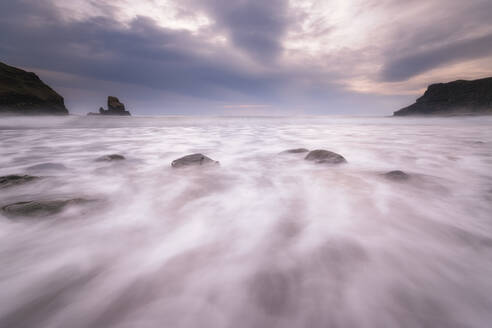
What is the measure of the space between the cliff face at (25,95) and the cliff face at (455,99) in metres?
81.3

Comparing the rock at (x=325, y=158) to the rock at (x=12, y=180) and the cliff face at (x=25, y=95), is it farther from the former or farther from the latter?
the cliff face at (x=25, y=95)

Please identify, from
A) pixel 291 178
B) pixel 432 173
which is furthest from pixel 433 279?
pixel 432 173

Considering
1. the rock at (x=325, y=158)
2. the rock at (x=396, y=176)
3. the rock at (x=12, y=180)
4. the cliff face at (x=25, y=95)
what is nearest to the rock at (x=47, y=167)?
the rock at (x=12, y=180)

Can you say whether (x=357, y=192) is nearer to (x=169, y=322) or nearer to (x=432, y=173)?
(x=432, y=173)

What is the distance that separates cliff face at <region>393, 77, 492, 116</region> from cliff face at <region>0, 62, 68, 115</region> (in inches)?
3200

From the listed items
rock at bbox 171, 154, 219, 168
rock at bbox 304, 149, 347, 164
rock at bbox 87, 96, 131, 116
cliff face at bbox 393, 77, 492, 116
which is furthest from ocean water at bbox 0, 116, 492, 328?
cliff face at bbox 393, 77, 492, 116

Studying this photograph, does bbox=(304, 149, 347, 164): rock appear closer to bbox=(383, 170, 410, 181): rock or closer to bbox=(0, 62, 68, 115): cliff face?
bbox=(383, 170, 410, 181): rock

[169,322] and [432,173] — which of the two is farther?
[432,173]

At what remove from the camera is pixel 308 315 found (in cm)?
70

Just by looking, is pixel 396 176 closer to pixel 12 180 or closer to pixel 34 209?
pixel 34 209

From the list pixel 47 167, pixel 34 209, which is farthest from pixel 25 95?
pixel 34 209

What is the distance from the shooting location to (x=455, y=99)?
2356 inches

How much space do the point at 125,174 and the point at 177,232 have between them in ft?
4.94

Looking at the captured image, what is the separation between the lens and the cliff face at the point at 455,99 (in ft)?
174
